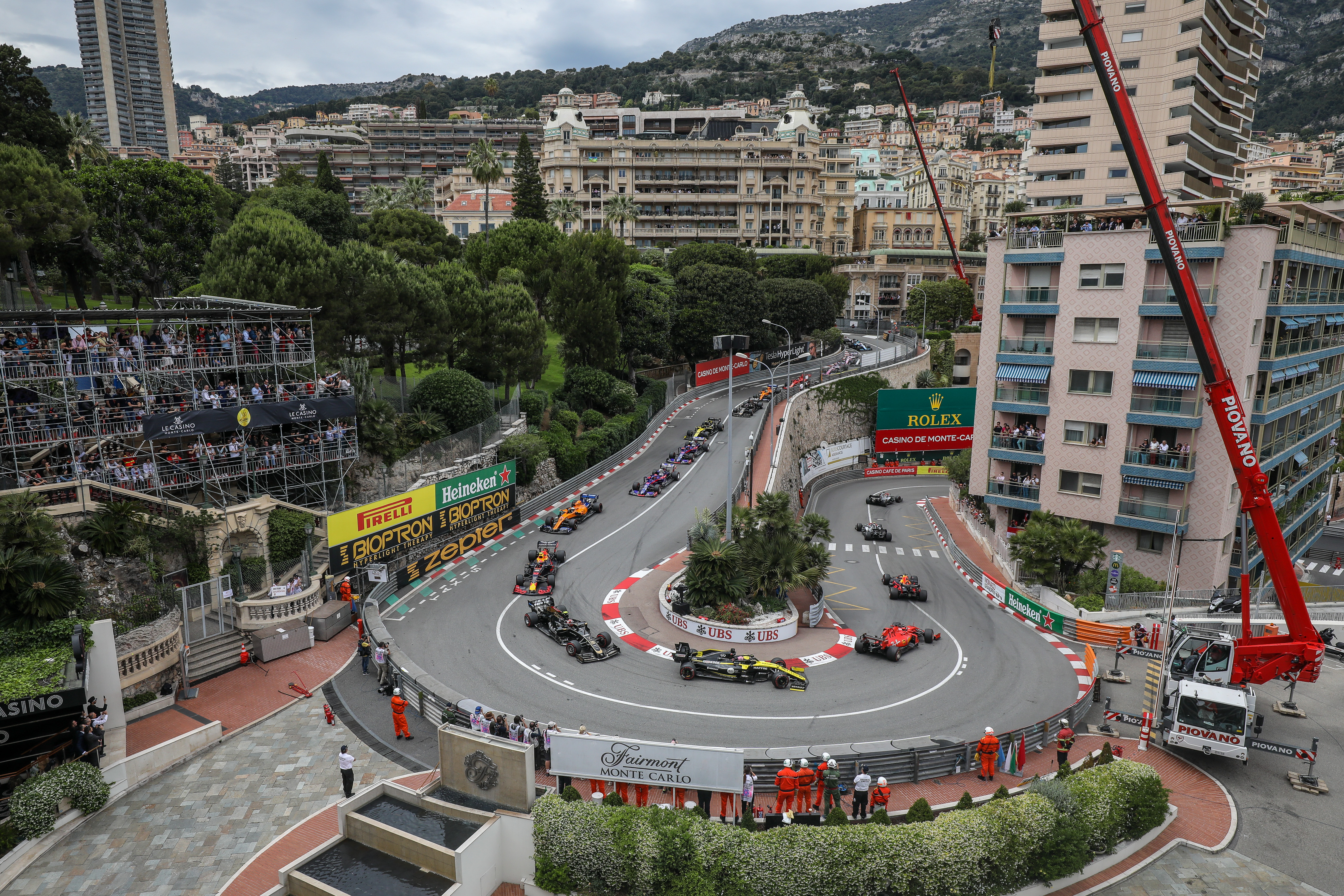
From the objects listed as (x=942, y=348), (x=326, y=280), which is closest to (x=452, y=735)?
(x=326, y=280)

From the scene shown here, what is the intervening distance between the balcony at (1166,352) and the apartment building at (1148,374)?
0.06 meters

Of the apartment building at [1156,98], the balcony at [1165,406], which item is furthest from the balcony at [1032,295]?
the apartment building at [1156,98]

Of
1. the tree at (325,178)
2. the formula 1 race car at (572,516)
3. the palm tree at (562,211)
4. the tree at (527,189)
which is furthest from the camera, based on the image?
the palm tree at (562,211)

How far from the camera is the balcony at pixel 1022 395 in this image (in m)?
41.1

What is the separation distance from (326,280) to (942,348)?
2767 inches

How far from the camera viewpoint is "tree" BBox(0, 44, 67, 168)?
52.1 metres

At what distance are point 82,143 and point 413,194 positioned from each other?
33.5m

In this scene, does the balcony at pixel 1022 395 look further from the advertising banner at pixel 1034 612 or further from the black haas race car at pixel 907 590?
the black haas race car at pixel 907 590

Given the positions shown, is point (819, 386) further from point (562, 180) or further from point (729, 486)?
point (562, 180)

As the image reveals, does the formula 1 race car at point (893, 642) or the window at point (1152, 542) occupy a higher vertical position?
the window at point (1152, 542)

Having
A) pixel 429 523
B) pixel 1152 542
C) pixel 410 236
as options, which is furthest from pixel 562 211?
pixel 1152 542

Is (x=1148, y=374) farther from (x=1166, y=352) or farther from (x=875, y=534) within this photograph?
(x=875, y=534)

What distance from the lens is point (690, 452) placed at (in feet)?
185

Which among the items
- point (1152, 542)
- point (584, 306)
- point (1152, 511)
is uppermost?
point (584, 306)
